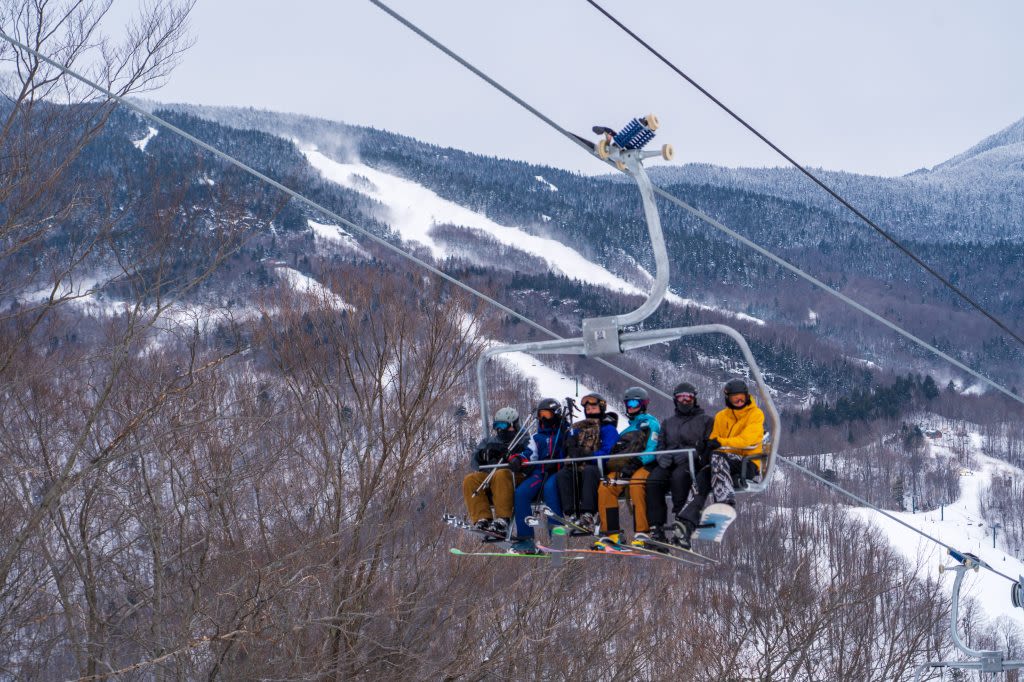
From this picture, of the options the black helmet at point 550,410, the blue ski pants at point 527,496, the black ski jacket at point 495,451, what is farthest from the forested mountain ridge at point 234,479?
the black ski jacket at point 495,451

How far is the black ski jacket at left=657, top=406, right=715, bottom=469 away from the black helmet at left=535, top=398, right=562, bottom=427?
0.88m

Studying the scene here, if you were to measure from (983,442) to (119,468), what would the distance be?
166m

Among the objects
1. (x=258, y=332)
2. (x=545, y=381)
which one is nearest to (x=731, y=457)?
(x=258, y=332)

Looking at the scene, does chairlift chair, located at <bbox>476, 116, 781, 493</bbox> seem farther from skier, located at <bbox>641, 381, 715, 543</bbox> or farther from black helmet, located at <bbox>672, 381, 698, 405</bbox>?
black helmet, located at <bbox>672, 381, 698, 405</bbox>

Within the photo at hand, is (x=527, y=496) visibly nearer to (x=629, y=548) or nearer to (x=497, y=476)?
(x=497, y=476)

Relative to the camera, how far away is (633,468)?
9180mm

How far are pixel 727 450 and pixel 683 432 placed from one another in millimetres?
370

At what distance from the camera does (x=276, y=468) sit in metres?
20.0

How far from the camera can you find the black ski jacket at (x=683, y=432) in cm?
888

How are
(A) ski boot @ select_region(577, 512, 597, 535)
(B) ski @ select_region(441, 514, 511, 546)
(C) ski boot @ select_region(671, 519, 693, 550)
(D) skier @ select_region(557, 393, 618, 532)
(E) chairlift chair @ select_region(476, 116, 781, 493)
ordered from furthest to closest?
(B) ski @ select_region(441, 514, 511, 546) < (A) ski boot @ select_region(577, 512, 597, 535) < (D) skier @ select_region(557, 393, 618, 532) < (C) ski boot @ select_region(671, 519, 693, 550) < (E) chairlift chair @ select_region(476, 116, 781, 493)

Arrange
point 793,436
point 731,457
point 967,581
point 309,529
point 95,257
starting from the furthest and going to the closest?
point 793,436, point 967,581, point 309,529, point 95,257, point 731,457

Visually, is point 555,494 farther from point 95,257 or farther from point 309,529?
point 309,529

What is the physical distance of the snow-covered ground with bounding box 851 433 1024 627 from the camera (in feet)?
310

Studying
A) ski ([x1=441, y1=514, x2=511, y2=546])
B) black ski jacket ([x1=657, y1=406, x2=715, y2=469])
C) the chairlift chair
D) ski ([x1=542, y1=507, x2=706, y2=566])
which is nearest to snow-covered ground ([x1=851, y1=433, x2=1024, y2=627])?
ski ([x1=441, y1=514, x2=511, y2=546])
